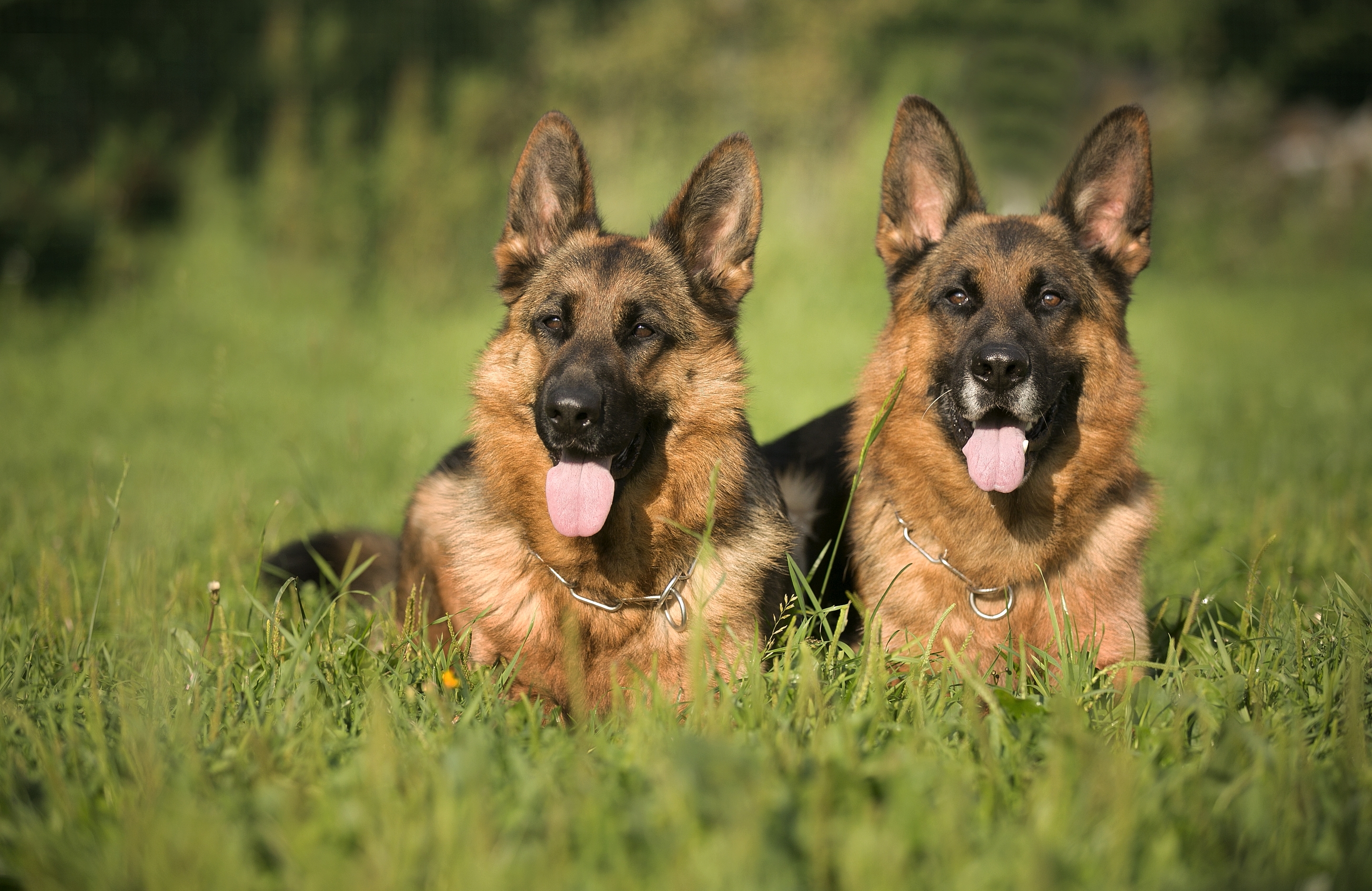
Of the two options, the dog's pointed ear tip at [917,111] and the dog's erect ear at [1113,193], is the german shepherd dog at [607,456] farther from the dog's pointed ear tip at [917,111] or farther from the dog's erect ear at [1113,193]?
the dog's erect ear at [1113,193]

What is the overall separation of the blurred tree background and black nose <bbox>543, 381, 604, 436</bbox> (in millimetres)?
9987

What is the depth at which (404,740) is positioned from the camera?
8.10ft

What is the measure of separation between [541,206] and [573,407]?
1206 millimetres

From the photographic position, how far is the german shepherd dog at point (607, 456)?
3232mm

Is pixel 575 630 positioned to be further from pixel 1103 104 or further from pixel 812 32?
pixel 1103 104

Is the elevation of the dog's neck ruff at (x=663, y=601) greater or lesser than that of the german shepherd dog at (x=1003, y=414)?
lesser

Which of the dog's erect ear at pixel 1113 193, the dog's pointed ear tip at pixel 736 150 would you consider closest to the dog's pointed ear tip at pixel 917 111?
the dog's erect ear at pixel 1113 193

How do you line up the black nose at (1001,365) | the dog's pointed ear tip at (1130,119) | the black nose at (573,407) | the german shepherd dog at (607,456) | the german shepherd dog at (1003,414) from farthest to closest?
the dog's pointed ear tip at (1130,119) → the german shepherd dog at (1003,414) → the black nose at (1001,365) → the german shepherd dog at (607,456) → the black nose at (573,407)

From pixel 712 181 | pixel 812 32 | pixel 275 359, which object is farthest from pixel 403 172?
pixel 712 181

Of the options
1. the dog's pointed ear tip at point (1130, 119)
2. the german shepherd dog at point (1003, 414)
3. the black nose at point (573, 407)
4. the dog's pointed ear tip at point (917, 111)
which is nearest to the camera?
the black nose at point (573, 407)

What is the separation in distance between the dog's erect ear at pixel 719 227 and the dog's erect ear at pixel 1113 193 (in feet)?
4.43

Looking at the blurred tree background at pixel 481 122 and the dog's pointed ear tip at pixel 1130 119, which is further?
the blurred tree background at pixel 481 122

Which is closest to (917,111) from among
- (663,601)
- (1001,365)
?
(1001,365)

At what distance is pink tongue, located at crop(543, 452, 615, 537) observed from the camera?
320 centimetres
